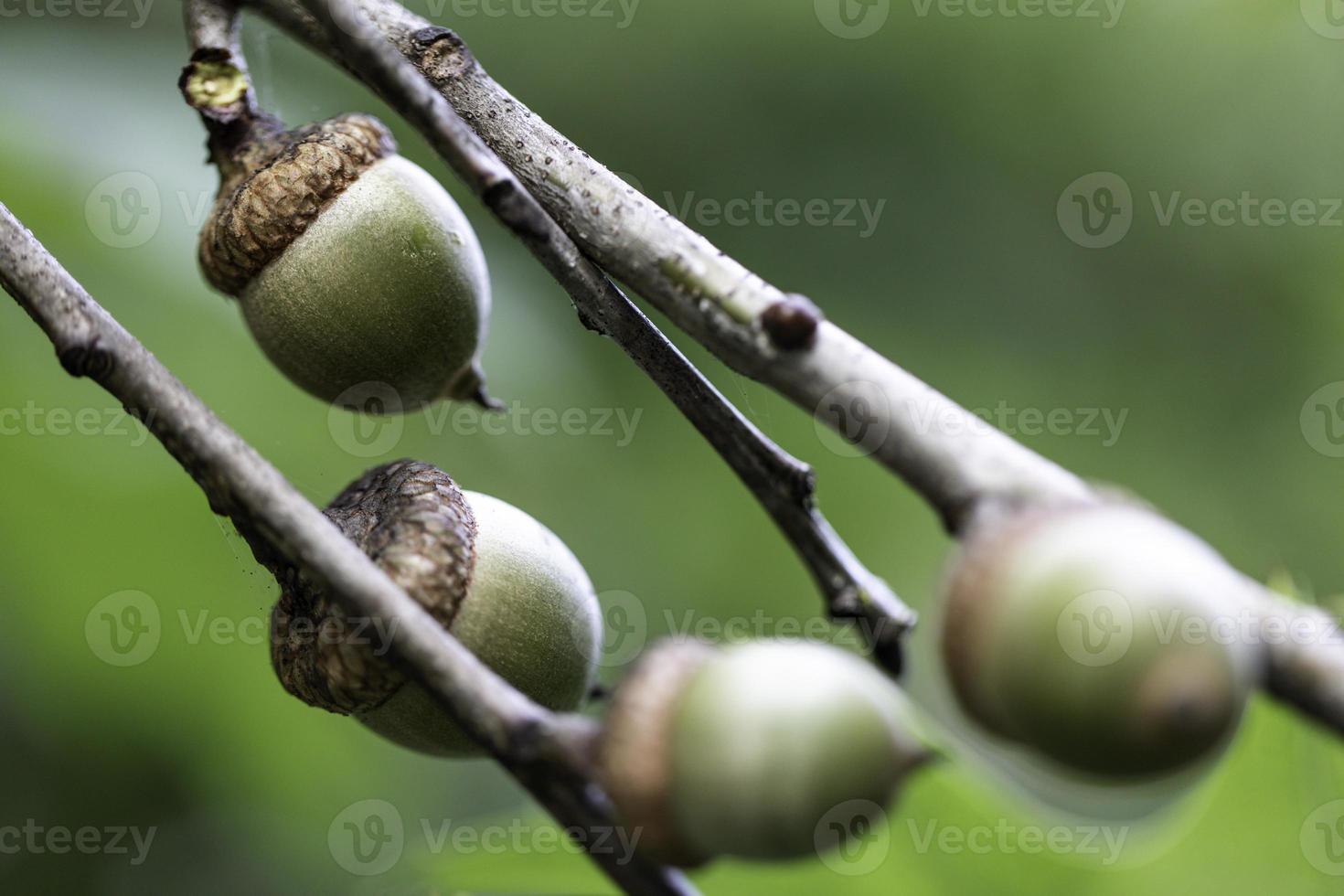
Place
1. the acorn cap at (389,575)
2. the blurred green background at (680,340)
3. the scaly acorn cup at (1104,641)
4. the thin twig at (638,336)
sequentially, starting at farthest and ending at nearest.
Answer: the blurred green background at (680,340)
the acorn cap at (389,575)
the thin twig at (638,336)
the scaly acorn cup at (1104,641)

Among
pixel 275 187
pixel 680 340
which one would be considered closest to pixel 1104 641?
pixel 275 187

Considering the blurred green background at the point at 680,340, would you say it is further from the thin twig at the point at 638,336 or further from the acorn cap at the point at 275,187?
the thin twig at the point at 638,336

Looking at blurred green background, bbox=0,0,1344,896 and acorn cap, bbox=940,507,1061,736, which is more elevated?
acorn cap, bbox=940,507,1061,736

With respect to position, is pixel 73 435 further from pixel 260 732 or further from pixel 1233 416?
pixel 1233 416

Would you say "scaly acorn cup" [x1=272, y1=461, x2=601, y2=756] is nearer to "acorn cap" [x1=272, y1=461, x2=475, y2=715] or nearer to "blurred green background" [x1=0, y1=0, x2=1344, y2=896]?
"acorn cap" [x1=272, y1=461, x2=475, y2=715]

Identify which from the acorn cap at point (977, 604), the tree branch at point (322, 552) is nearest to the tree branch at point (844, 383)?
the acorn cap at point (977, 604)

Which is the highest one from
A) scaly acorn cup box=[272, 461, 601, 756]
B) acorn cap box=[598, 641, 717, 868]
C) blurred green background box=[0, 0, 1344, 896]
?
acorn cap box=[598, 641, 717, 868]

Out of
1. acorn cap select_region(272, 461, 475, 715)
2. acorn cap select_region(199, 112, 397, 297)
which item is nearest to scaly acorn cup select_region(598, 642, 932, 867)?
acorn cap select_region(272, 461, 475, 715)
